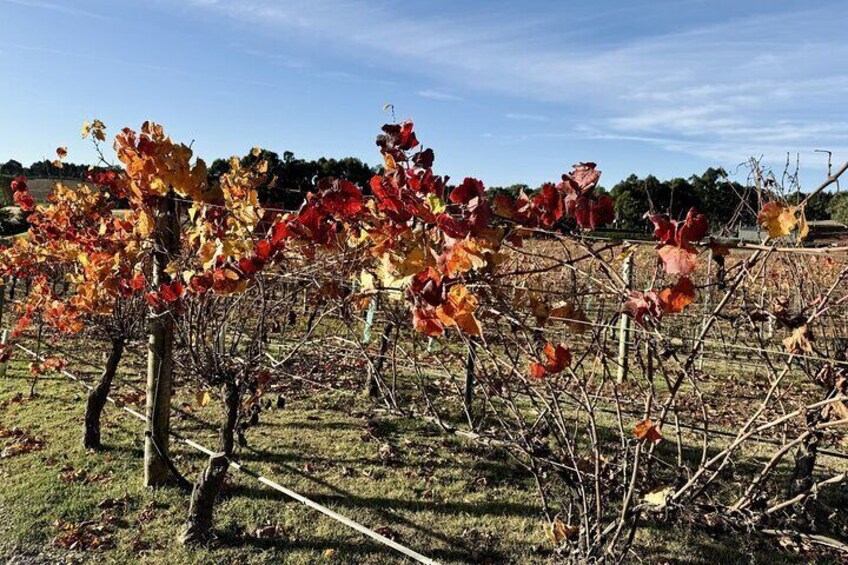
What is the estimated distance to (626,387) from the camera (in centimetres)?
705

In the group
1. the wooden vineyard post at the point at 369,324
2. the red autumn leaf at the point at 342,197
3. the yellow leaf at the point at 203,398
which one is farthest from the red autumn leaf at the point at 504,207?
the yellow leaf at the point at 203,398

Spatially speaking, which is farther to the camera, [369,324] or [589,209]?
[369,324]

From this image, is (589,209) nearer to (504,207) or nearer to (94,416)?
(504,207)

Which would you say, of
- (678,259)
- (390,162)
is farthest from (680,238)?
(390,162)

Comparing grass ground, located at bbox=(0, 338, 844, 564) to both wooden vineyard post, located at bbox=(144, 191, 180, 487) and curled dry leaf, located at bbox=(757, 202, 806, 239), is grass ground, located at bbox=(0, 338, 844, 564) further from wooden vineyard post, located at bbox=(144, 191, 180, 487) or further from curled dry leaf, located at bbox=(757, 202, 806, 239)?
curled dry leaf, located at bbox=(757, 202, 806, 239)

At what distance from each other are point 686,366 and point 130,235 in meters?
3.73

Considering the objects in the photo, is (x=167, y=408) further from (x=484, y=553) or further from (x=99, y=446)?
(x=484, y=553)

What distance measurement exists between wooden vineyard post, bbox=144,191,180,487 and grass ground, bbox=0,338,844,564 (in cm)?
19

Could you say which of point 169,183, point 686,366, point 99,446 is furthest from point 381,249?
point 99,446

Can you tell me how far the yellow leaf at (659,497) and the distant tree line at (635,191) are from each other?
93 centimetres

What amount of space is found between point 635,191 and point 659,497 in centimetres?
2489

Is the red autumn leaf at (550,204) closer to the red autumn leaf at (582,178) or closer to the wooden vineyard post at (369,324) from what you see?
the red autumn leaf at (582,178)

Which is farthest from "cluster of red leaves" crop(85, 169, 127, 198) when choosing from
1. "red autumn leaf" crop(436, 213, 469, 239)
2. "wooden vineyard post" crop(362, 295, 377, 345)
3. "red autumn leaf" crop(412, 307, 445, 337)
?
"red autumn leaf" crop(436, 213, 469, 239)

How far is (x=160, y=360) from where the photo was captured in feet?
13.3
